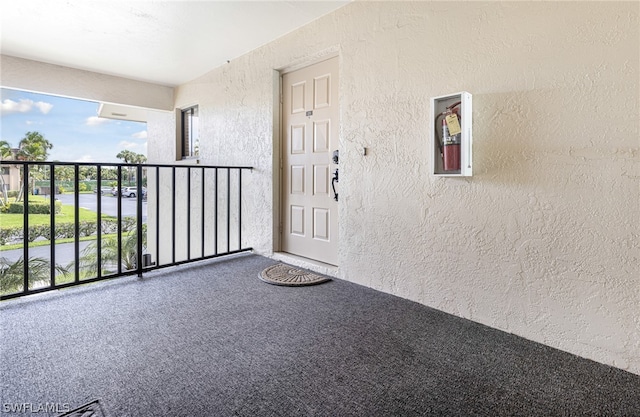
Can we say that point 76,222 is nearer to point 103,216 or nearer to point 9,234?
point 103,216

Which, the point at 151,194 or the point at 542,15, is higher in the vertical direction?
the point at 542,15

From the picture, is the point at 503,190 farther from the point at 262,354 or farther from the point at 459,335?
the point at 262,354

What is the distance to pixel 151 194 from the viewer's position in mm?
5996

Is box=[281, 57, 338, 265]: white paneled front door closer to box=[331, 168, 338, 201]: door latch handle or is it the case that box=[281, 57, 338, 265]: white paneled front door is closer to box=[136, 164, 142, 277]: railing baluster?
box=[331, 168, 338, 201]: door latch handle

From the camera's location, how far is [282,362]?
158 cm

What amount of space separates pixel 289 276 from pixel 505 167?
1915mm

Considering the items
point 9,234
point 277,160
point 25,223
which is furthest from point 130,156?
point 25,223

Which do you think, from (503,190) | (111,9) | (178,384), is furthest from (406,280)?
(111,9)

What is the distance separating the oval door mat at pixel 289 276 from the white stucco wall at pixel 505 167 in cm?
26

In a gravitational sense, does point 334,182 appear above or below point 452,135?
below

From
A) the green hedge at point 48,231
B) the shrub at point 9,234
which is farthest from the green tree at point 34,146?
the shrub at point 9,234

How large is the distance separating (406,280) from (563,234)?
104cm

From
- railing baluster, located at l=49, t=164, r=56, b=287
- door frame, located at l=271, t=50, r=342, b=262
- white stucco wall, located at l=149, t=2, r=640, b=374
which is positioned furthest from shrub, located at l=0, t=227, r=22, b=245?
white stucco wall, located at l=149, t=2, r=640, b=374

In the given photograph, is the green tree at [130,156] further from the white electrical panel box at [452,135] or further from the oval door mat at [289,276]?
the white electrical panel box at [452,135]
